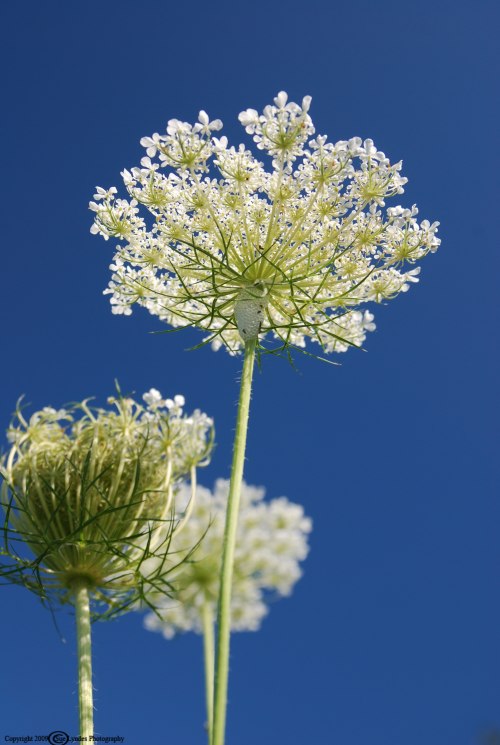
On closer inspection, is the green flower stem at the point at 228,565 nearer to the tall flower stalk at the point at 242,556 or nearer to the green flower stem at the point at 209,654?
the green flower stem at the point at 209,654

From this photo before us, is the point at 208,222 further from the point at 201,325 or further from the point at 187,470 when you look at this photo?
the point at 187,470

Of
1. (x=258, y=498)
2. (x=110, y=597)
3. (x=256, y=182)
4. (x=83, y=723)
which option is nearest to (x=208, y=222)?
(x=256, y=182)

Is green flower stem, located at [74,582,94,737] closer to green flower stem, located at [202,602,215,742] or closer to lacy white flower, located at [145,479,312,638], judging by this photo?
green flower stem, located at [202,602,215,742]

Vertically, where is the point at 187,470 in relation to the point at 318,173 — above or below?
below

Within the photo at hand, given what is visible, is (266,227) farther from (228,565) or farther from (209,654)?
(209,654)

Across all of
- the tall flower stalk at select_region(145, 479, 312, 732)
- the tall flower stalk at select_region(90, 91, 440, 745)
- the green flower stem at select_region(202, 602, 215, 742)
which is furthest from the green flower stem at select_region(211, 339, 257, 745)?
the tall flower stalk at select_region(145, 479, 312, 732)

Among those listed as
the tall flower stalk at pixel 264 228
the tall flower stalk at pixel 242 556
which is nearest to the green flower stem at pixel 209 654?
the tall flower stalk at pixel 242 556
